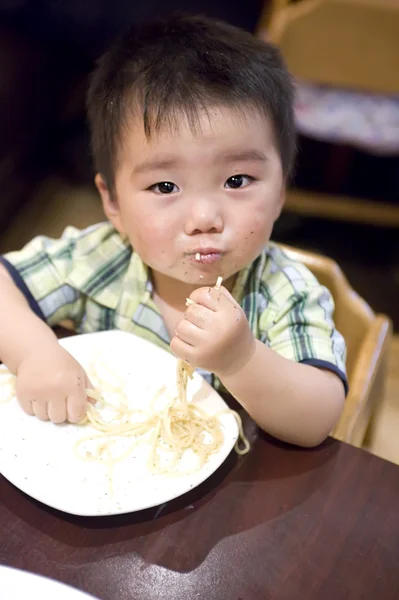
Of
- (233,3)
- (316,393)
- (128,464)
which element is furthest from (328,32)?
(128,464)

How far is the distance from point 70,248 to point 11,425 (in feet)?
1.13

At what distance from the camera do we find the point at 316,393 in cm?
80

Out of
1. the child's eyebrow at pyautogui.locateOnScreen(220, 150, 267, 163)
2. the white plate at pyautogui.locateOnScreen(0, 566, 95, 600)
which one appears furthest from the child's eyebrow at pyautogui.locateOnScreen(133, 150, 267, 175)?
the white plate at pyautogui.locateOnScreen(0, 566, 95, 600)

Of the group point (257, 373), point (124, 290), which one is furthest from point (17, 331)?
point (257, 373)

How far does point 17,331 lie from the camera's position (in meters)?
0.84

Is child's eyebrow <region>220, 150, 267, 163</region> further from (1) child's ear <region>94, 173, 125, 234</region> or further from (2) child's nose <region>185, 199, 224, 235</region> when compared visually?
(1) child's ear <region>94, 173, 125, 234</region>

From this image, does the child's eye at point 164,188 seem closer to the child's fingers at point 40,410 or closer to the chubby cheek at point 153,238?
the chubby cheek at point 153,238

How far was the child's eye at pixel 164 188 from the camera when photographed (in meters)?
0.81

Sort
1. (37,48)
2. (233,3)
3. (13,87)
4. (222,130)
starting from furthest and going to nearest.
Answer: (233,3) → (37,48) → (13,87) → (222,130)

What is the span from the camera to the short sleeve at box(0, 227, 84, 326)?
94 centimetres

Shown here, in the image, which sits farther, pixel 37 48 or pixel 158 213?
pixel 37 48

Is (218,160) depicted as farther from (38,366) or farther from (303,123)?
(303,123)

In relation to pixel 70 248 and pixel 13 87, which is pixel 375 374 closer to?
pixel 70 248

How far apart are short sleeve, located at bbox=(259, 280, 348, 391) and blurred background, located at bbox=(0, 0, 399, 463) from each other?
0.56 m
